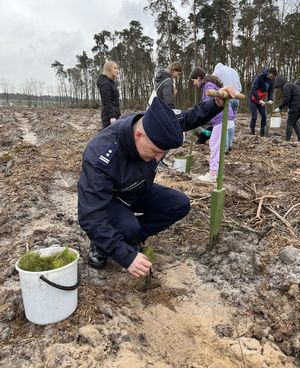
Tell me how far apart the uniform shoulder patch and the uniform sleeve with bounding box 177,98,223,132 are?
0.96 meters

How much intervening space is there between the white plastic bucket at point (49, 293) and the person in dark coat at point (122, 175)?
0.96ft

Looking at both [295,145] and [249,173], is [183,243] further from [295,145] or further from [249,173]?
[295,145]

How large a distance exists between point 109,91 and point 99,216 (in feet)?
13.7

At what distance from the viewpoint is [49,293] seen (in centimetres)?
227

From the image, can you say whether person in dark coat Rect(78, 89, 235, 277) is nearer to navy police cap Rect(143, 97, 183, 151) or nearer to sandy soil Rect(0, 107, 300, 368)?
navy police cap Rect(143, 97, 183, 151)

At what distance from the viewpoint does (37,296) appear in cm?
226

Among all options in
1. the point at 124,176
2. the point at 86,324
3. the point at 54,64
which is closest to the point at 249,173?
the point at 124,176

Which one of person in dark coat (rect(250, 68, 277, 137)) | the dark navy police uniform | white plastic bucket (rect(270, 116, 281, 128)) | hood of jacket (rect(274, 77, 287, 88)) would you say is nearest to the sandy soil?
the dark navy police uniform

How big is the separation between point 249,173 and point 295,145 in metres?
3.01

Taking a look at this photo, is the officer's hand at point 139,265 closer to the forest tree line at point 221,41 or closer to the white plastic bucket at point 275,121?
the white plastic bucket at point 275,121

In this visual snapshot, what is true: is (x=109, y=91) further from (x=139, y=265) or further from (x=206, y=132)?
(x=139, y=265)

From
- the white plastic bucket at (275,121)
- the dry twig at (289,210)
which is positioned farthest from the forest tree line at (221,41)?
the dry twig at (289,210)

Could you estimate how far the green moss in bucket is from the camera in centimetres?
234

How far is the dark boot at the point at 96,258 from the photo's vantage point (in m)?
3.09
